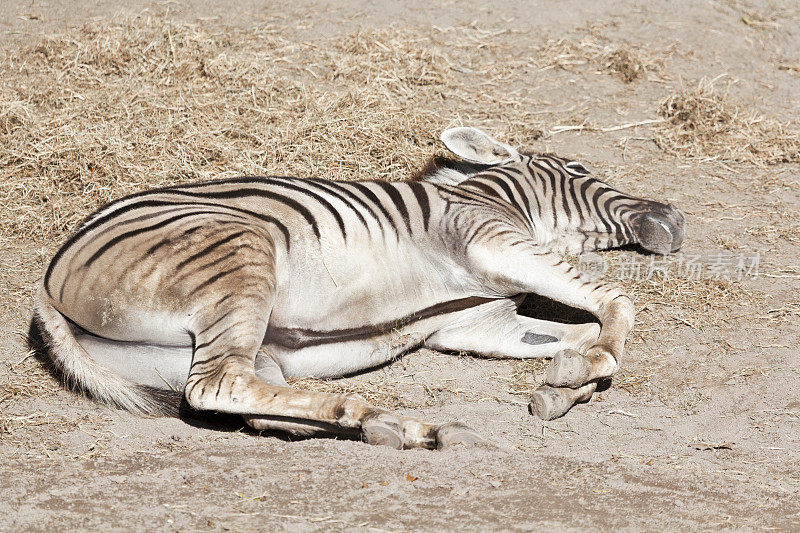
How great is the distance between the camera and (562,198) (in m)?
5.39

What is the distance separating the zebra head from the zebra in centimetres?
1

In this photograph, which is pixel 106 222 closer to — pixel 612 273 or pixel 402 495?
pixel 402 495

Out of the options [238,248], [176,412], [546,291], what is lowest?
[176,412]

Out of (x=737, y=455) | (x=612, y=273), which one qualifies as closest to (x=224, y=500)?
(x=737, y=455)

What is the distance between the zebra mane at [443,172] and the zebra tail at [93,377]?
6.97 ft

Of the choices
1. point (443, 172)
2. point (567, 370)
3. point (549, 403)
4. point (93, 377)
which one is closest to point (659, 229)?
point (443, 172)

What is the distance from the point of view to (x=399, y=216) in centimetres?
475

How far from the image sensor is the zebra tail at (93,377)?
379 centimetres

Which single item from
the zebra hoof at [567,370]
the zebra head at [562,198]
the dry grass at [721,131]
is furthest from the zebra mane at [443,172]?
the dry grass at [721,131]

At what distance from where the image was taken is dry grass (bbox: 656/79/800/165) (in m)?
6.82

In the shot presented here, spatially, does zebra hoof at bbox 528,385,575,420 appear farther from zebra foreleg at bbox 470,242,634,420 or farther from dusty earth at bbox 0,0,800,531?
zebra foreleg at bbox 470,242,634,420

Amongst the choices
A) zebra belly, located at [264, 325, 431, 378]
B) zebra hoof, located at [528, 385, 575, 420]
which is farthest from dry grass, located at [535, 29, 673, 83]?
zebra hoof, located at [528, 385, 575, 420]

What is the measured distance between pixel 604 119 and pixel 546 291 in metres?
3.09

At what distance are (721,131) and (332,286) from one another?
4.23 m
